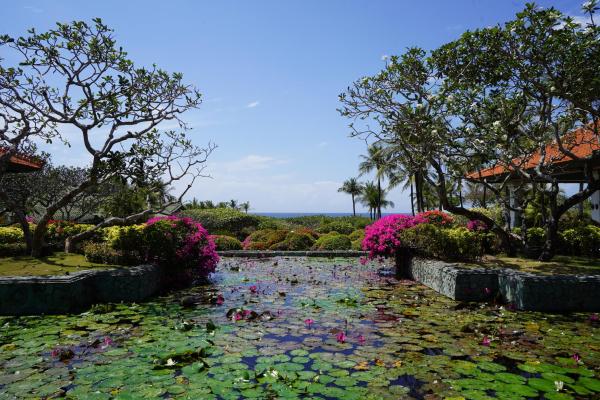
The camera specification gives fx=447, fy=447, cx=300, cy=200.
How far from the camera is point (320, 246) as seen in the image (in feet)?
65.5

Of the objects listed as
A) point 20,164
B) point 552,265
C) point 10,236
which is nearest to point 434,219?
point 552,265

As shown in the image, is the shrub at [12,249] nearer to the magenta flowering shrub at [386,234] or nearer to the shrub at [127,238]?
the shrub at [127,238]

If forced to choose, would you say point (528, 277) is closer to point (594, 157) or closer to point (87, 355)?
point (594, 157)

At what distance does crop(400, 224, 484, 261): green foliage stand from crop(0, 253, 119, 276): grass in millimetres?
7550

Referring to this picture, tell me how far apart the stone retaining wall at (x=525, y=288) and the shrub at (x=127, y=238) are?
6.93 m

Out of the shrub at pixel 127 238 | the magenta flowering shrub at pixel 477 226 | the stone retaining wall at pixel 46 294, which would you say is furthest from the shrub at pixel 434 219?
the stone retaining wall at pixel 46 294

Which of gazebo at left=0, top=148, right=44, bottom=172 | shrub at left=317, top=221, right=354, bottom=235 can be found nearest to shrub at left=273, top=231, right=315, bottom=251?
shrub at left=317, top=221, right=354, bottom=235

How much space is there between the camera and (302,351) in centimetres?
575

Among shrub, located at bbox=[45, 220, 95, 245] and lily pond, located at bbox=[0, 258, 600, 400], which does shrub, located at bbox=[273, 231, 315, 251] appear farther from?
lily pond, located at bbox=[0, 258, 600, 400]

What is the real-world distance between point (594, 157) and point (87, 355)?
34.7ft

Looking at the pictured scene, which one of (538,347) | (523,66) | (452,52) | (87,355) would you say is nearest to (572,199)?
(523,66)

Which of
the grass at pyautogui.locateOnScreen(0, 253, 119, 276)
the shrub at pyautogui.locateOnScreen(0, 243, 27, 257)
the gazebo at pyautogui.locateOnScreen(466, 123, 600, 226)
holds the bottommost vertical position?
the grass at pyautogui.locateOnScreen(0, 253, 119, 276)

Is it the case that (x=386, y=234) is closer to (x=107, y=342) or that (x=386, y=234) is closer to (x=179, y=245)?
(x=179, y=245)

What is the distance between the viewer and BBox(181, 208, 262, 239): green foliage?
2794cm
